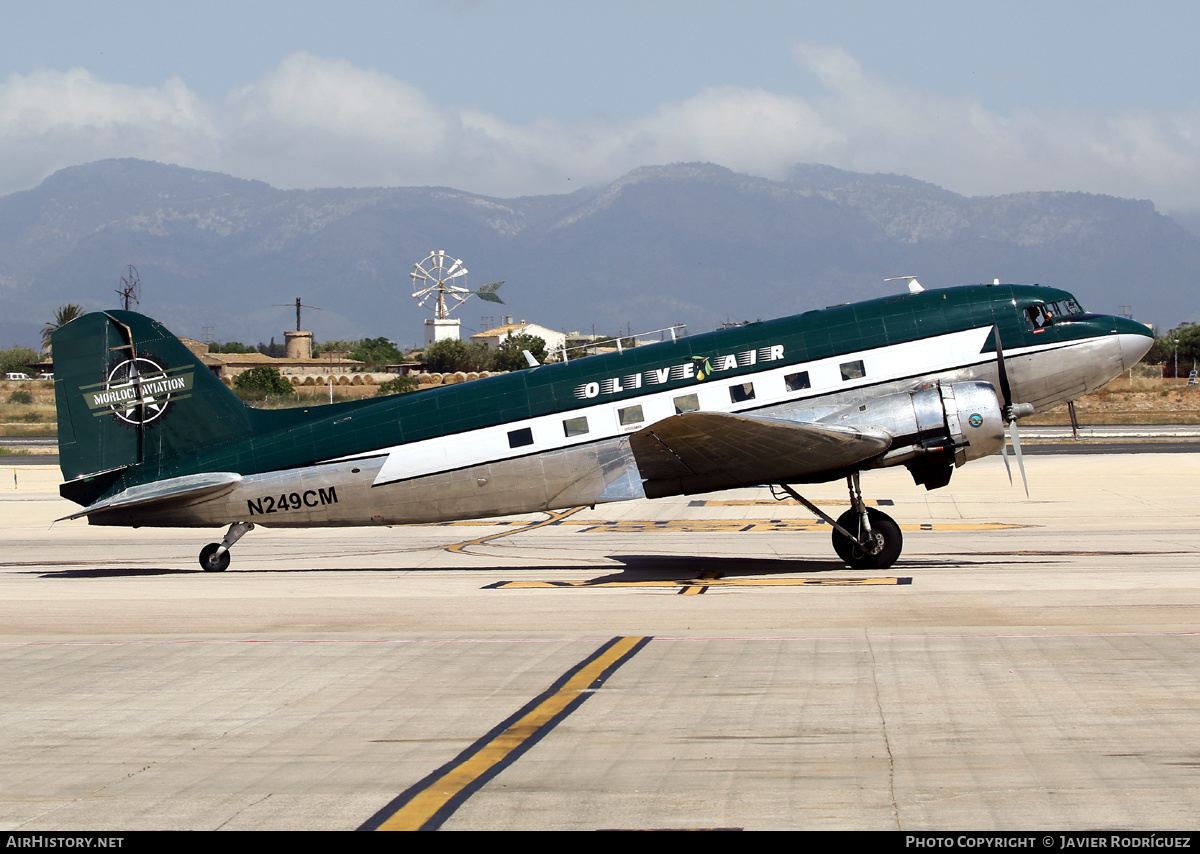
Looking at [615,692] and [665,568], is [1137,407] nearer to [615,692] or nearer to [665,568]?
[665,568]

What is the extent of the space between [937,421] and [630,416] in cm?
571

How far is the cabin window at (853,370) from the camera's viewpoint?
2059 cm

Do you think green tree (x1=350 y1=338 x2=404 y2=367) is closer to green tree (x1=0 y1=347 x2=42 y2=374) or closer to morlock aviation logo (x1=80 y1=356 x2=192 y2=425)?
green tree (x1=0 y1=347 x2=42 y2=374)

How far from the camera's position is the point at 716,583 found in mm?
19828

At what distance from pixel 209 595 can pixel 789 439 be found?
1083 centimetres

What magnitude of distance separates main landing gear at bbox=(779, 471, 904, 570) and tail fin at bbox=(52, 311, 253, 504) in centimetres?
1212

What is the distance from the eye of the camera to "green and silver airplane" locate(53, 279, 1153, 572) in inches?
792

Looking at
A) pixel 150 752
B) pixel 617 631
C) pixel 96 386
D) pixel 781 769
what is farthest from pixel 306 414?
pixel 781 769

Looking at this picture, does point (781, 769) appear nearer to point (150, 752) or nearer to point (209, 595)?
point (150, 752)

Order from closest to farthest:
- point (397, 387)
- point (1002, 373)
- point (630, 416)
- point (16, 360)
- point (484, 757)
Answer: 1. point (484, 757)
2. point (1002, 373)
3. point (630, 416)
4. point (397, 387)
5. point (16, 360)

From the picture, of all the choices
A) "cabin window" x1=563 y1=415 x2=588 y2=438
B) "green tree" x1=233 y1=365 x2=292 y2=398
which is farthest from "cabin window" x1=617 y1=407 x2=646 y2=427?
"green tree" x1=233 y1=365 x2=292 y2=398

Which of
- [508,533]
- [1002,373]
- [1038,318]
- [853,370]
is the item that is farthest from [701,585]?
[508,533]

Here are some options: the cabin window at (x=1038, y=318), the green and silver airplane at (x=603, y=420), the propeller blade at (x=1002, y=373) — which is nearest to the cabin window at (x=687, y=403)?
the green and silver airplane at (x=603, y=420)

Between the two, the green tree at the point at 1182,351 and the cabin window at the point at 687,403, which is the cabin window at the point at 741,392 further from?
the green tree at the point at 1182,351
